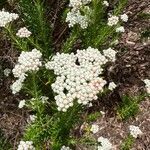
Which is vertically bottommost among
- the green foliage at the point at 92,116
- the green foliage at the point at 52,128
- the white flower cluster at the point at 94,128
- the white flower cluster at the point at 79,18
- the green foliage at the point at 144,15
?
the white flower cluster at the point at 94,128

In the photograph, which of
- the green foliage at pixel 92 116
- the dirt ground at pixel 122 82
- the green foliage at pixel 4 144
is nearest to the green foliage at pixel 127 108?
the dirt ground at pixel 122 82

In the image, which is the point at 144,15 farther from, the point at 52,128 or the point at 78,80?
the point at 78,80

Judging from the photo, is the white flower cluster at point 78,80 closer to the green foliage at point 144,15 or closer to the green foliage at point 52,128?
the green foliage at point 52,128

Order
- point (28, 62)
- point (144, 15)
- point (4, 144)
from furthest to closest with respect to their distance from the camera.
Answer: point (144, 15)
point (4, 144)
point (28, 62)

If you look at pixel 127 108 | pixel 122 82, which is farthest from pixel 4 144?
pixel 122 82

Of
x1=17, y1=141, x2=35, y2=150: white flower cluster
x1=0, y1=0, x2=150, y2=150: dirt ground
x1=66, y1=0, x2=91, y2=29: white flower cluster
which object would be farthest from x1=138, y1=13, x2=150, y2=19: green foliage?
x1=17, y1=141, x2=35, y2=150: white flower cluster

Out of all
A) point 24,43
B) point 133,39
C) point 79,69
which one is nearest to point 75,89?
point 79,69
